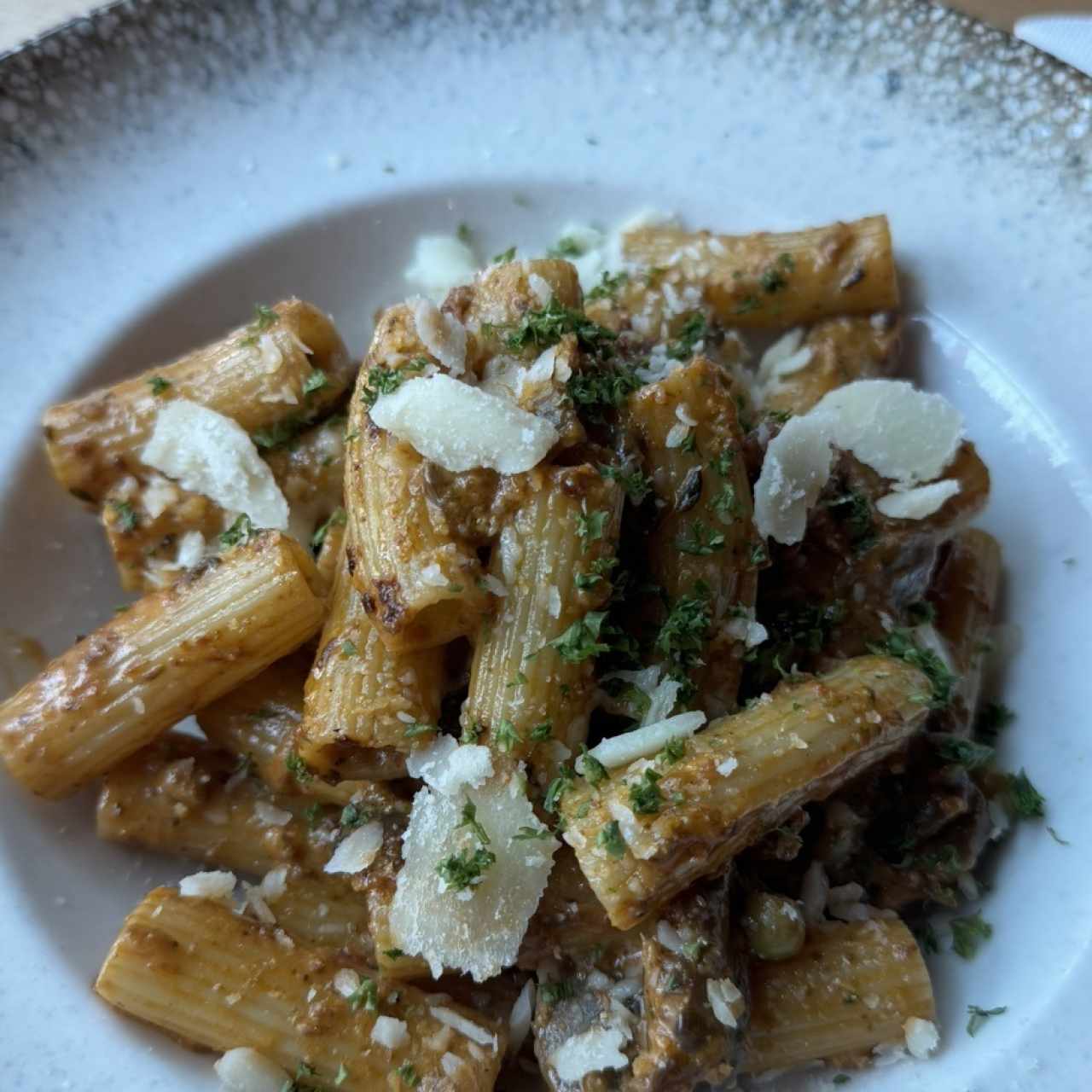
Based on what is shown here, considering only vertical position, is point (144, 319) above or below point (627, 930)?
above

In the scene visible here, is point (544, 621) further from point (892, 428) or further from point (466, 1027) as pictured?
point (892, 428)

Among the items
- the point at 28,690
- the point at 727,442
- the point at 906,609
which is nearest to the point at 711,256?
the point at 727,442

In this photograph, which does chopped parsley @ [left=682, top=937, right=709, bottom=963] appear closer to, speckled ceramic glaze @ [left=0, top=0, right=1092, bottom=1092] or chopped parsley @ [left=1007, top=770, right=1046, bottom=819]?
speckled ceramic glaze @ [left=0, top=0, right=1092, bottom=1092]

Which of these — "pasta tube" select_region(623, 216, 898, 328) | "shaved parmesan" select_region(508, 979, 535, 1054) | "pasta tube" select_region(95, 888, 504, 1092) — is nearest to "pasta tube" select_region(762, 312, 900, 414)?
"pasta tube" select_region(623, 216, 898, 328)

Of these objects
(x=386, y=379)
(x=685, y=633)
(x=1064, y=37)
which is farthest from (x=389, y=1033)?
(x=1064, y=37)

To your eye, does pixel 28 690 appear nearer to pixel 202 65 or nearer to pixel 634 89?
pixel 202 65

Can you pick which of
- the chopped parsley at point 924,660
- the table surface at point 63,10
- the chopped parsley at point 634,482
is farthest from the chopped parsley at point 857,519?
the table surface at point 63,10

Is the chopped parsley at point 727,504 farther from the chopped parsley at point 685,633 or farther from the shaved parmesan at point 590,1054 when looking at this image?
the shaved parmesan at point 590,1054
